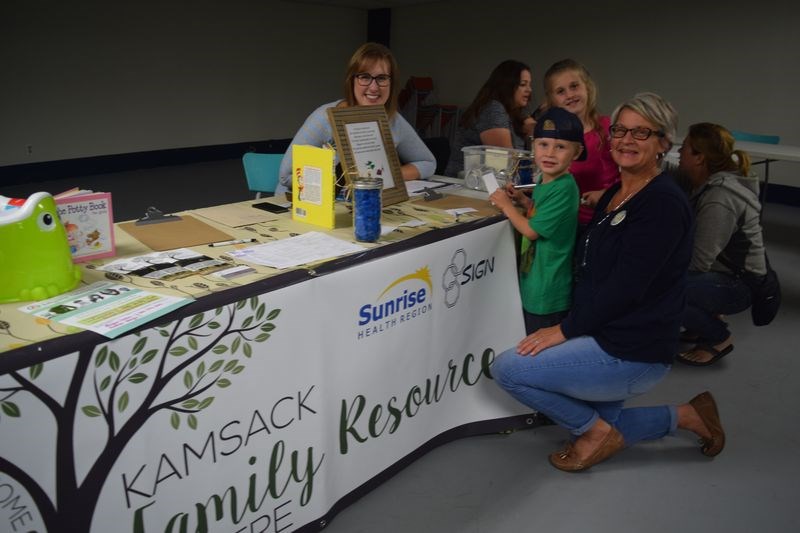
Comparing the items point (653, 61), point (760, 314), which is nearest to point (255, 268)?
point (760, 314)

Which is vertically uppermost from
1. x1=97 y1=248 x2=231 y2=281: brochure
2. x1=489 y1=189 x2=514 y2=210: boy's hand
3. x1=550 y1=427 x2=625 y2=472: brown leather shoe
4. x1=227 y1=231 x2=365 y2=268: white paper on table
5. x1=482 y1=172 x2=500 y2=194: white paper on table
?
x1=482 y1=172 x2=500 y2=194: white paper on table

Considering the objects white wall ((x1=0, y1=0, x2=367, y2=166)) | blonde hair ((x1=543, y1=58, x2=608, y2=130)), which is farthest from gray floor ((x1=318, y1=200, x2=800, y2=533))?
white wall ((x1=0, y1=0, x2=367, y2=166))

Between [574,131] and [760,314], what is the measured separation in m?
1.50

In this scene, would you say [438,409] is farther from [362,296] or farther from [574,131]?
[574,131]

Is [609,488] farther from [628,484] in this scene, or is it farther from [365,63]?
[365,63]

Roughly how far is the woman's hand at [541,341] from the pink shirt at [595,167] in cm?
90

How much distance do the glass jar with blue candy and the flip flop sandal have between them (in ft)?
5.98

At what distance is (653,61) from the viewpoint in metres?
6.83

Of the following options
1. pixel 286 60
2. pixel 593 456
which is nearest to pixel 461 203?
pixel 593 456

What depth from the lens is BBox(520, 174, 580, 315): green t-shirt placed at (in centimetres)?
183

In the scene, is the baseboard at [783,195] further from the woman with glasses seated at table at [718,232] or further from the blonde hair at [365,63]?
the blonde hair at [365,63]

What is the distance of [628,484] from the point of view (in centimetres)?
188

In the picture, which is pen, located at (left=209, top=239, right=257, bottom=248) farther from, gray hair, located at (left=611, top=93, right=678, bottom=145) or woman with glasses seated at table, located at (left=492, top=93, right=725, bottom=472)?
gray hair, located at (left=611, top=93, right=678, bottom=145)

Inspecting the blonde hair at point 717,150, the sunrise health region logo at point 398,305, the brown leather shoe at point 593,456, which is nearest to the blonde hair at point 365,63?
the sunrise health region logo at point 398,305
